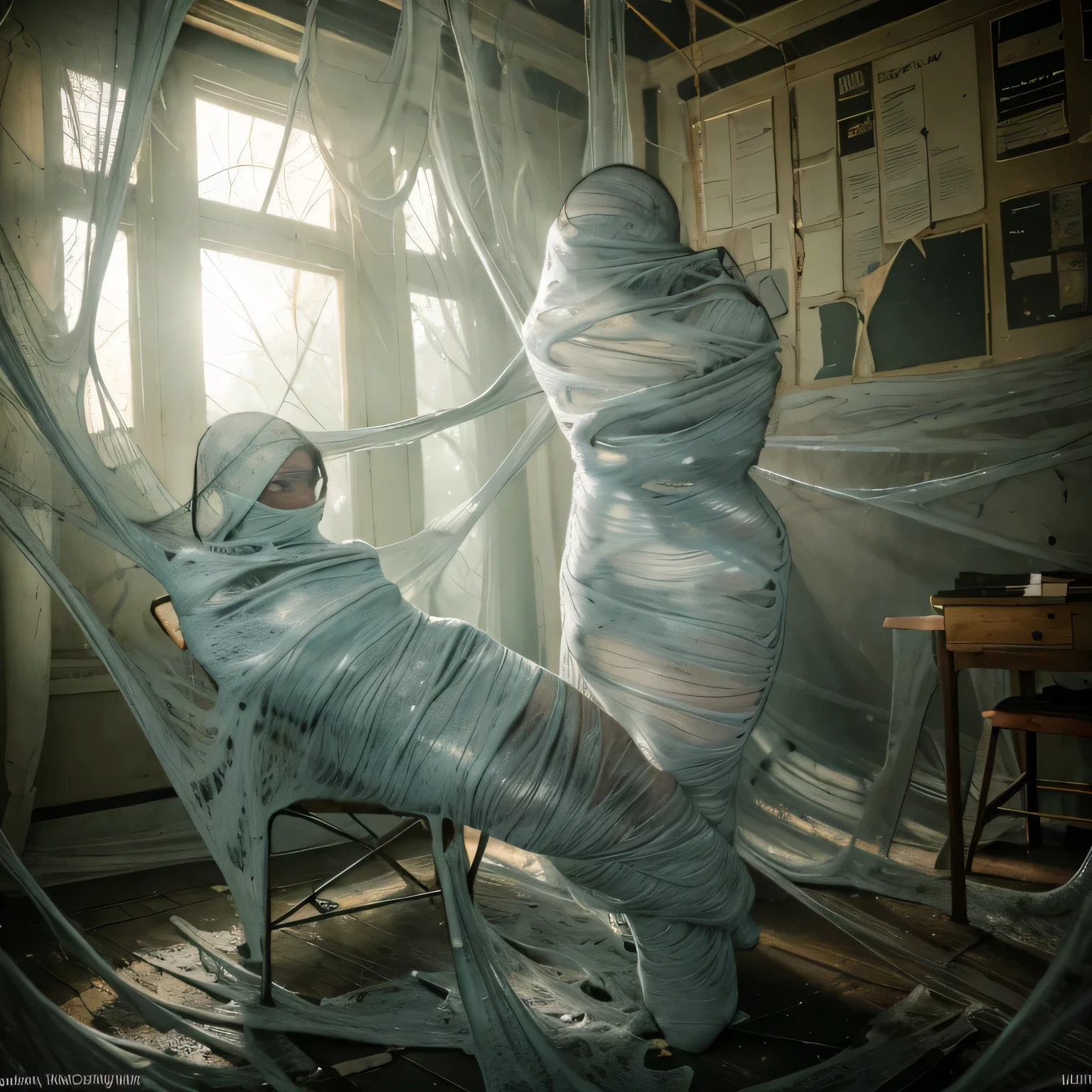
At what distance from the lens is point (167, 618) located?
113 cm

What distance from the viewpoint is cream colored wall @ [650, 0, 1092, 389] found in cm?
157

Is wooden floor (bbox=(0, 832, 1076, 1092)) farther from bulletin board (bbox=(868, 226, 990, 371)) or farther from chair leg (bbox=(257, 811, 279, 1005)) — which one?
bulletin board (bbox=(868, 226, 990, 371))

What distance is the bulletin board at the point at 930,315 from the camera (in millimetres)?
1802

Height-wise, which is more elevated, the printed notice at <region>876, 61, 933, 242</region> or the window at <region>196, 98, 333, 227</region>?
the printed notice at <region>876, 61, 933, 242</region>

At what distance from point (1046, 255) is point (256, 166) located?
1.59 metres

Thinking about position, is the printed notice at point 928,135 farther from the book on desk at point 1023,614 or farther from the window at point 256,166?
the window at point 256,166

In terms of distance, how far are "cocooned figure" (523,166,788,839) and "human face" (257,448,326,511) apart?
35 centimetres

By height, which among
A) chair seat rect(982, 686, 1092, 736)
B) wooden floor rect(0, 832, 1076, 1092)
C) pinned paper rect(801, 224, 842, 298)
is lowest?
wooden floor rect(0, 832, 1076, 1092)

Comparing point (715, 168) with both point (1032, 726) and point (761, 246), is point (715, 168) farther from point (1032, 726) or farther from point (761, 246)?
point (1032, 726)

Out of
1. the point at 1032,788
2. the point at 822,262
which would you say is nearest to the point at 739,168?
the point at 822,262

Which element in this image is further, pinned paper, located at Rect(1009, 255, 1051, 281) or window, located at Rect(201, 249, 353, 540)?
pinned paper, located at Rect(1009, 255, 1051, 281)

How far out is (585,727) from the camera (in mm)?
968

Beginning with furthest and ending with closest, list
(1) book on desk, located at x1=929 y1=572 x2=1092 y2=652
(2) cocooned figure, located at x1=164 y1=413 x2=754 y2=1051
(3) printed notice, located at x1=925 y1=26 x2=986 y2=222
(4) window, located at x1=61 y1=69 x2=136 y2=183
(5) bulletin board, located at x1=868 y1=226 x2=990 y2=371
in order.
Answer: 1. (5) bulletin board, located at x1=868 y1=226 x2=990 y2=371
2. (3) printed notice, located at x1=925 y1=26 x2=986 y2=222
3. (1) book on desk, located at x1=929 y1=572 x2=1092 y2=652
4. (4) window, located at x1=61 y1=69 x2=136 y2=183
5. (2) cocooned figure, located at x1=164 y1=413 x2=754 y2=1051

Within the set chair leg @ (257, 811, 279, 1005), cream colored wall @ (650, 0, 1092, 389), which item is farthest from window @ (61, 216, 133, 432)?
cream colored wall @ (650, 0, 1092, 389)
